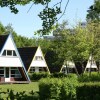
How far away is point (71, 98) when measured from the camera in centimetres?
411

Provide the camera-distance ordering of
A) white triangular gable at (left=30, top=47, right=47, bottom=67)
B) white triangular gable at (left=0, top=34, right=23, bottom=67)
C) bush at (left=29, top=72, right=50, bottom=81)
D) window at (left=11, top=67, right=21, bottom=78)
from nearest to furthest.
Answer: white triangular gable at (left=0, top=34, right=23, bottom=67), window at (left=11, top=67, right=21, bottom=78), bush at (left=29, top=72, right=50, bottom=81), white triangular gable at (left=30, top=47, right=47, bottom=67)

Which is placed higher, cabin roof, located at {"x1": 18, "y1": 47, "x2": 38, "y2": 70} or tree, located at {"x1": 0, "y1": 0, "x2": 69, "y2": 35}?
cabin roof, located at {"x1": 18, "y1": 47, "x2": 38, "y2": 70}

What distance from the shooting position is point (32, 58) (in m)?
61.3

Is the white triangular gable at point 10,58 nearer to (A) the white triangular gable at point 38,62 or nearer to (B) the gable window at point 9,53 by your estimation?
(B) the gable window at point 9,53

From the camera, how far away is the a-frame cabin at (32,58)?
61.2 m

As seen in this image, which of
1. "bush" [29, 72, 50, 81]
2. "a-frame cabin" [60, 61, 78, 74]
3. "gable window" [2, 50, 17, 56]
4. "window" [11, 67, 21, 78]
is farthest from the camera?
"a-frame cabin" [60, 61, 78, 74]

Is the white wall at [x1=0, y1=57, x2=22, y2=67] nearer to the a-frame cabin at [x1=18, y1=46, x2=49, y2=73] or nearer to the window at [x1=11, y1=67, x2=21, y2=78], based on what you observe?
the window at [x1=11, y1=67, x2=21, y2=78]

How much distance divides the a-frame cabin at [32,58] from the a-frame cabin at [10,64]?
8497 mm

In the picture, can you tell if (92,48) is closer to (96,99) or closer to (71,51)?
(71,51)

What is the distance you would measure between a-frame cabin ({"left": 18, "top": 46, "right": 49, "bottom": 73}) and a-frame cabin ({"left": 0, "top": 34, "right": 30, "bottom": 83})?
8497mm

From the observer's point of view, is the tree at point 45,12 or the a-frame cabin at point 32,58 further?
the a-frame cabin at point 32,58

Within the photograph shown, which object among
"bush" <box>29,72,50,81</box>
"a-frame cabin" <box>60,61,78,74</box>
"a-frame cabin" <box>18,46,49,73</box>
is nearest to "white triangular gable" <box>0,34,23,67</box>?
"bush" <box>29,72,50,81</box>

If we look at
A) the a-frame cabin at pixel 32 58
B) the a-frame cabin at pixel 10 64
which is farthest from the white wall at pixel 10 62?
the a-frame cabin at pixel 32 58

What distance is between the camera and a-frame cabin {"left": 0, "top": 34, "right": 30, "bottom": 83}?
49781 millimetres
